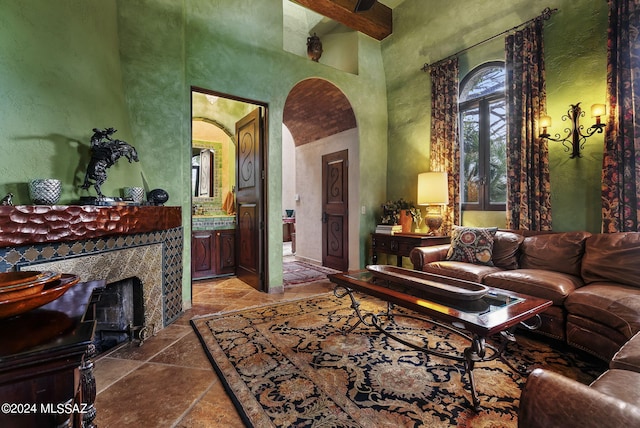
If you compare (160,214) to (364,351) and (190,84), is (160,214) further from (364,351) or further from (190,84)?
(364,351)

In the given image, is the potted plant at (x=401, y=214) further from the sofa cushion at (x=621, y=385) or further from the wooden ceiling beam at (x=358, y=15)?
the sofa cushion at (x=621, y=385)

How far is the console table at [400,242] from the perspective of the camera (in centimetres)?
391

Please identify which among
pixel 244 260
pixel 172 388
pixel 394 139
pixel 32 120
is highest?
pixel 394 139

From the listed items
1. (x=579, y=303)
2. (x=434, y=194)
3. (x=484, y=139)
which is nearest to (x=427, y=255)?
(x=434, y=194)

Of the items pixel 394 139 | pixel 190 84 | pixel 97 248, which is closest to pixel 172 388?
pixel 97 248

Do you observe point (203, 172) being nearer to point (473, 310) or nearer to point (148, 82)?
point (148, 82)

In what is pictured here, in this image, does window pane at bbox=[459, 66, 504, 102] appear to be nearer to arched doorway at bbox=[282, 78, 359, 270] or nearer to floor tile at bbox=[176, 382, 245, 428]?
arched doorway at bbox=[282, 78, 359, 270]

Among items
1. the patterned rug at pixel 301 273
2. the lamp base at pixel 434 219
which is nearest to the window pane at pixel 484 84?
the lamp base at pixel 434 219

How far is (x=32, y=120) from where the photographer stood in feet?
6.03

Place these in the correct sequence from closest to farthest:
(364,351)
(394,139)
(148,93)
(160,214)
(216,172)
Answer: (364,351) → (160,214) → (148,93) → (394,139) → (216,172)

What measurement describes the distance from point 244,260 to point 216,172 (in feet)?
6.24

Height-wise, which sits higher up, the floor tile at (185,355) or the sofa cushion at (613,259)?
the sofa cushion at (613,259)

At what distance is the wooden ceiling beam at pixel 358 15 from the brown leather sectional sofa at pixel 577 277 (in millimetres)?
3680

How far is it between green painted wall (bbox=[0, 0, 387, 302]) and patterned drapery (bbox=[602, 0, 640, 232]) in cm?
288
